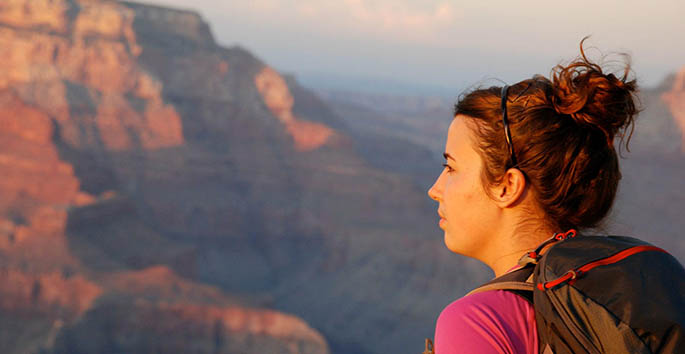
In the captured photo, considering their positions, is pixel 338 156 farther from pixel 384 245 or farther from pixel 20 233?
pixel 20 233

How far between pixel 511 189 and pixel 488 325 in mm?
344

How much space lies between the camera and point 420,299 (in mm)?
36219

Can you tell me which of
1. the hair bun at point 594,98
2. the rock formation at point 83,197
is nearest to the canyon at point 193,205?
the rock formation at point 83,197

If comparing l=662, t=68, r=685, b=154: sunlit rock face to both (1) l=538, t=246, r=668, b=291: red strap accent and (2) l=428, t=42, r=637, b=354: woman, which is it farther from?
(1) l=538, t=246, r=668, b=291: red strap accent

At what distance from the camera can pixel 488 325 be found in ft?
3.80

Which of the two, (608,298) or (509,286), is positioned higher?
(608,298)

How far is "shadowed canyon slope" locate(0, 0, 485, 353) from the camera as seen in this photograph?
23328 mm

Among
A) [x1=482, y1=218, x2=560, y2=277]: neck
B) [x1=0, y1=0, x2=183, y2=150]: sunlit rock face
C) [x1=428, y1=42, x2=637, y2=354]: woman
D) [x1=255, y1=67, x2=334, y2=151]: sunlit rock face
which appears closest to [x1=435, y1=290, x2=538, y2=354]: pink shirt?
[x1=428, y1=42, x2=637, y2=354]: woman

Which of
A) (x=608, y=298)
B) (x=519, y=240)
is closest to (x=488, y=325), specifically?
(x=608, y=298)

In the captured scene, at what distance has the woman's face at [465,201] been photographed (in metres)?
1.42

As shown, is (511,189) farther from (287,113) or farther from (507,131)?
(287,113)

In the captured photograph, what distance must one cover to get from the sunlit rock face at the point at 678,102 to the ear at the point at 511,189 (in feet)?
168

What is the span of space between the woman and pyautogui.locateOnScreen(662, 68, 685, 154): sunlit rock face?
51136 millimetres

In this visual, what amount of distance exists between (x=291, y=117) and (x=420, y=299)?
20358mm
